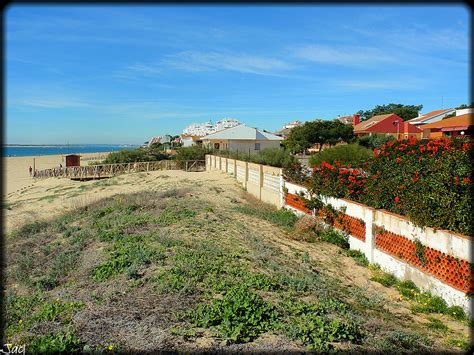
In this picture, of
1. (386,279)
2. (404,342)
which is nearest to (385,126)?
(386,279)

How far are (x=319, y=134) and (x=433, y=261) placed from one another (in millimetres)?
43182

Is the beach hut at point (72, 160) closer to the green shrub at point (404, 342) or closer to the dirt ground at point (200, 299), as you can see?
the dirt ground at point (200, 299)

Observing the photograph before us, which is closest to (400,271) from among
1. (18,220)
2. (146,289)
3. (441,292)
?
(441,292)

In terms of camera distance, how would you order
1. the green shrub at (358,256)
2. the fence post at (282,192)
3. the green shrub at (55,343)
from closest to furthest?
the green shrub at (55,343), the green shrub at (358,256), the fence post at (282,192)

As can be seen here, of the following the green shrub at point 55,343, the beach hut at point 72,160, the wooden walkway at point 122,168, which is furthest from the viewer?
the beach hut at point 72,160

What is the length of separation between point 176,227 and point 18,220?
1009cm

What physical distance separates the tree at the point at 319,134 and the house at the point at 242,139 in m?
2.94

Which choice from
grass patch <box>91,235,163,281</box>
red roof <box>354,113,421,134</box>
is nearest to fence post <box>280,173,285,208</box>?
grass patch <box>91,235,163,281</box>

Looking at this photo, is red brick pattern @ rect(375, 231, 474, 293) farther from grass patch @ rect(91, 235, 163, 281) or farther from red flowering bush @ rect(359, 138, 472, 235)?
grass patch @ rect(91, 235, 163, 281)

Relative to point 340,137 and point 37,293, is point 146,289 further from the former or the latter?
point 340,137

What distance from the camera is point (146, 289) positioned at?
547 cm

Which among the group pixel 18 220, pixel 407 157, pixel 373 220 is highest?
pixel 407 157

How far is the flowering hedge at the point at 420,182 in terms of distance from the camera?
612 centimetres

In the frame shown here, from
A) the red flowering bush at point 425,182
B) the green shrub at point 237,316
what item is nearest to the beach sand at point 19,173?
the green shrub at point 237,316
